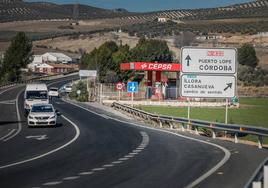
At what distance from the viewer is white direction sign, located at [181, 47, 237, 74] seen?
113 feet

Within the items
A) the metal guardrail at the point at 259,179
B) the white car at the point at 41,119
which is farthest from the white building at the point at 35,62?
the metal guardrail at the point at 259,179

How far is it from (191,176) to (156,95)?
6890 cm

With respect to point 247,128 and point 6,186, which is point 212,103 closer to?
point 247,128

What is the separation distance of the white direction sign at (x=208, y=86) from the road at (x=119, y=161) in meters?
3.72

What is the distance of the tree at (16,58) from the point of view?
145m

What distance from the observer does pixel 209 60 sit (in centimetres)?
3491

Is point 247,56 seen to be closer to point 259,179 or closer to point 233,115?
point 233,115

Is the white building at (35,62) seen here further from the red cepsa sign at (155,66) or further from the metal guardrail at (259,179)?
the metal guardrail at (259,179)

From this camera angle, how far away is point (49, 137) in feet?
104

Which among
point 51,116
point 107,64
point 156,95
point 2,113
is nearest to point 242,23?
point 107,64

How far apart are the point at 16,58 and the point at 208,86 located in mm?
114736

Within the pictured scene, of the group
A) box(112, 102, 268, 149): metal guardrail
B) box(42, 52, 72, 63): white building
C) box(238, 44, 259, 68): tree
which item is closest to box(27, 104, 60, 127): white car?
box(112, 102, 268, 149): metal guardrail

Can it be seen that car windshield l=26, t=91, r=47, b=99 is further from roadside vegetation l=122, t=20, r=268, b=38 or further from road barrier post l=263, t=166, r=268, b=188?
roadside vegetation l=122, t=20, r=268, b=38

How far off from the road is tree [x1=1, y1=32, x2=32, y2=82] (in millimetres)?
114080
